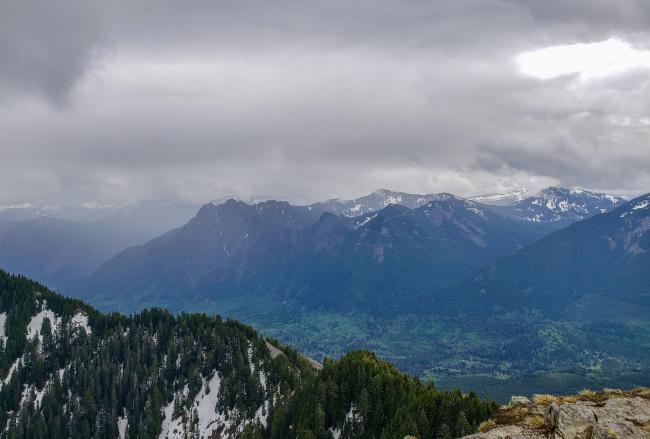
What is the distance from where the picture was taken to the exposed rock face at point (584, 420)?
4672 cm

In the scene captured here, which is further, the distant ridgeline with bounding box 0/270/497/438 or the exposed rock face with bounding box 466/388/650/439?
the distant ridgeline with bounding box 0/270/497/438

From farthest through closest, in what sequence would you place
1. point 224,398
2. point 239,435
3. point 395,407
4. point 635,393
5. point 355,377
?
point 224,398
point 239,435
point 355,377
point 395,407
point 635,393

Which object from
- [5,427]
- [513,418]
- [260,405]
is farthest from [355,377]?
[5,427]

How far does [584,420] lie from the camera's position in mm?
48625

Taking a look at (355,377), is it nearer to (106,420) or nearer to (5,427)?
(106,420)

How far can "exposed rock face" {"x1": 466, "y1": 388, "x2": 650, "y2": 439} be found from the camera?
46.7 metres

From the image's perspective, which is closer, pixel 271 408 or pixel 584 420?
pixel 584 420

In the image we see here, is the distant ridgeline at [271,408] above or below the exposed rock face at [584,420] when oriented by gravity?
below

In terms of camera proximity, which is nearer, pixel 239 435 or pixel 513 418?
pixel 513 418

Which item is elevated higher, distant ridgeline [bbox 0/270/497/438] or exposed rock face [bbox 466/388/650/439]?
exposed rock face [bbox 466/388/650/439]

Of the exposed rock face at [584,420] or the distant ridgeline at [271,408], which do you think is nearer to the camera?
the exposed rock face at [584,420]

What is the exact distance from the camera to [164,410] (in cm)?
19238

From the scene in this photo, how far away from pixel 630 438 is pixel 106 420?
7793 inches

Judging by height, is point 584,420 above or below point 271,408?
above
